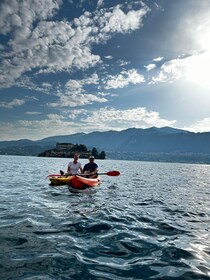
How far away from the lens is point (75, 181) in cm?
2098

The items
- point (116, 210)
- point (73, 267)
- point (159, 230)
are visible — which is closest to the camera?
point (73, 267)

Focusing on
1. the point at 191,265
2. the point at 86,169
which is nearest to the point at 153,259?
the point at 191,265

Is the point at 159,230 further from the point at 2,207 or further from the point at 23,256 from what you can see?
the point at 2,207

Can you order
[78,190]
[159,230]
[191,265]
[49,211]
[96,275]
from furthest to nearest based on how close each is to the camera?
[78,190]
[49,211]
[159,230]
[191,265]
[96,275]

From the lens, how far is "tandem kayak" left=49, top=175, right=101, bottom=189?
69.1 ft

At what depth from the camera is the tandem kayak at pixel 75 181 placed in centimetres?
2106

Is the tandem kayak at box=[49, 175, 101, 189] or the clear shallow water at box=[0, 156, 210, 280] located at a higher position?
the tandem kayak at box=[49, 175, 101, 189]

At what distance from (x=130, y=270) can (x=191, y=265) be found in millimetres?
1809

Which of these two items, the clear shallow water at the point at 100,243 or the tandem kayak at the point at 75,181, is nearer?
the clear shallow water at the point at 100,243

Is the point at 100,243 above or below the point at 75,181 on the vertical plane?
below

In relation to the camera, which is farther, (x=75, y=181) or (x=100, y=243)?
(x=75, y=181)

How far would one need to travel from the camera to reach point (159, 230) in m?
10.5

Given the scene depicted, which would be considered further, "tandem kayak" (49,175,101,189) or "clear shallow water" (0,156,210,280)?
"tandem kayak" (49,175,101,189)

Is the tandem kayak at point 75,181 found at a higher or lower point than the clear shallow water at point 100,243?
higher
